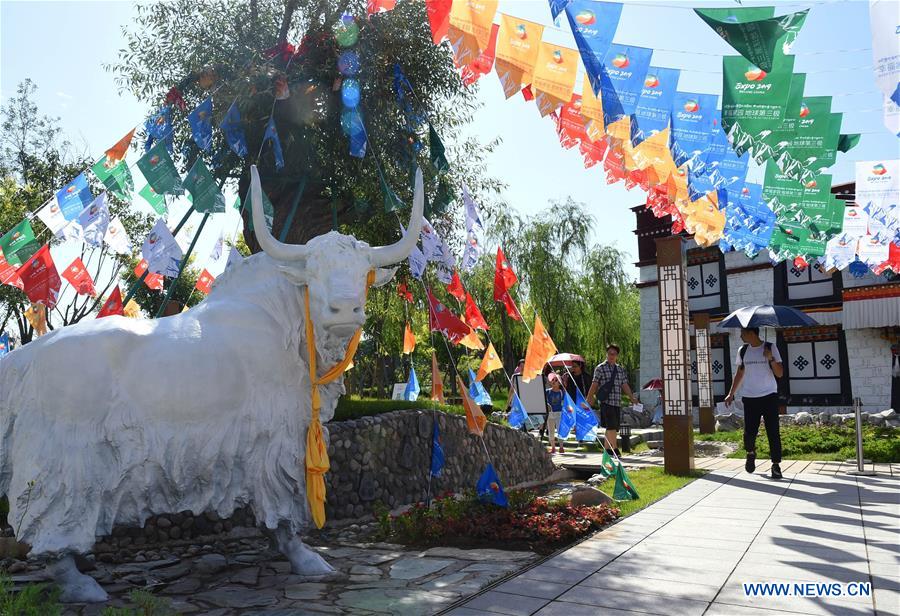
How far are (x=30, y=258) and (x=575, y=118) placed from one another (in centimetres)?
540

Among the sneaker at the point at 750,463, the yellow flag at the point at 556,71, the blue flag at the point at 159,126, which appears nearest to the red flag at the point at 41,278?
the blue flag at the point at 159,126

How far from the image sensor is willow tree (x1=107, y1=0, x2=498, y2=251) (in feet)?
22.7

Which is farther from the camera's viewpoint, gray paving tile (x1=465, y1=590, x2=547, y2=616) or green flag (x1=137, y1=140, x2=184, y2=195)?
green flag (x1=137, y1=140, x2=184, y2=195)

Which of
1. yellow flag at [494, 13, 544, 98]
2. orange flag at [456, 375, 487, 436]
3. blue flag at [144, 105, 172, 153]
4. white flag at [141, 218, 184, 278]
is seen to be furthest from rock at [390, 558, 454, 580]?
blue flag at [144, 105, 172, 153]

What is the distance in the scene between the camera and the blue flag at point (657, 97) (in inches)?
234

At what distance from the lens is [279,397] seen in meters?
4.04

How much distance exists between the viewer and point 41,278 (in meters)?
6.41

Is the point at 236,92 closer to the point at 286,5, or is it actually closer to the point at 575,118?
the point at 286,5

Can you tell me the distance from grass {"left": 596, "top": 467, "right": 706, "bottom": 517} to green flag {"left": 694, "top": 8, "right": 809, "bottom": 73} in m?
3.85

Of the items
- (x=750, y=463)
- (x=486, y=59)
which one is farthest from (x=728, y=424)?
(x=486, y=59)

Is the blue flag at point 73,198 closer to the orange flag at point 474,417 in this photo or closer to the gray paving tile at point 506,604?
the orange flag at point 474,417

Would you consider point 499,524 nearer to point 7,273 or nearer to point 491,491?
point 491,491

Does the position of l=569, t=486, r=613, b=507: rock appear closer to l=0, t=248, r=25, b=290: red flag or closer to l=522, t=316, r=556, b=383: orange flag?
l=522, t=316, r=556, b=383: orange flag

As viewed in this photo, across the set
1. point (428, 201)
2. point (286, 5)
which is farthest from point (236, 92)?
point (428, 201)
